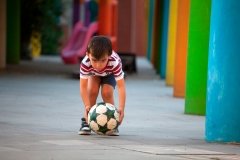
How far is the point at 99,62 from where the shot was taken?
31.3 ft

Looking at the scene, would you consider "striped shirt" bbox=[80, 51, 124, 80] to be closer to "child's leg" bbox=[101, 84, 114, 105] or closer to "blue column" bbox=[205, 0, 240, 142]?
"child's leg" bbox=[101, 84, 114, 105]

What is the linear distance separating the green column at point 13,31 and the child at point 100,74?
61.2 ft

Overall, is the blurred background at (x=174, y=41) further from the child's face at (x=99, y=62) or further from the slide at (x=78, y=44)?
the child's face at (x=99, y=62)

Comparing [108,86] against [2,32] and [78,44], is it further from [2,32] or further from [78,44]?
[78,44]

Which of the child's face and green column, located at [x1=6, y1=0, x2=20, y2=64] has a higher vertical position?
the child's face

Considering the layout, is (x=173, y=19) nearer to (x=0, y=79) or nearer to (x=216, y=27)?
(x=0, y=79)

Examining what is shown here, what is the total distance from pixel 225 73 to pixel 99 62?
4.61 feet

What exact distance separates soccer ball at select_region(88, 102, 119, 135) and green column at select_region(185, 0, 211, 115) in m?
3.65

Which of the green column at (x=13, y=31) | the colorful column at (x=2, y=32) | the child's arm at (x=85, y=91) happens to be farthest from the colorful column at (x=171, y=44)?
the child's arm at (x=85, y=91)

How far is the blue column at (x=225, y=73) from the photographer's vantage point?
30.6ft

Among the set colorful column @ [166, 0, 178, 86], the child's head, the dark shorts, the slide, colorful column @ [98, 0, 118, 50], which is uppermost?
the child's head

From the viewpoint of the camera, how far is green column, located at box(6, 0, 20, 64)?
2866cm

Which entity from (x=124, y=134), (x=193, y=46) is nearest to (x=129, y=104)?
(x=193, y=46)

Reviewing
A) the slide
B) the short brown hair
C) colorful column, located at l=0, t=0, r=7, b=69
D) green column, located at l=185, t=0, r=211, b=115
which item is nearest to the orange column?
green column, located at l=185, t=0, r=211, b=115
